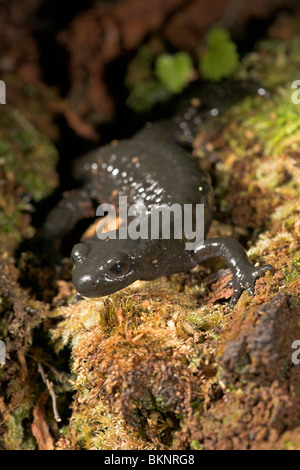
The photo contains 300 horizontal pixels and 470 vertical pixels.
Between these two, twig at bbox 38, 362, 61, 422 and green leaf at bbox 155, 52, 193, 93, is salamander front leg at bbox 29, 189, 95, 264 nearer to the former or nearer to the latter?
twig at bbox 38, 362, 61, 422

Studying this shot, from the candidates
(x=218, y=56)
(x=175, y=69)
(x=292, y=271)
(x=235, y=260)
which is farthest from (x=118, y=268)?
(x=218, y=56)

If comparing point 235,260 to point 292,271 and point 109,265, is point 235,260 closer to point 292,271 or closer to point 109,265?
point 292,271

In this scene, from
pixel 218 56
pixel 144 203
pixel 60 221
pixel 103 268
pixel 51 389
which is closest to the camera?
pixel 103 268

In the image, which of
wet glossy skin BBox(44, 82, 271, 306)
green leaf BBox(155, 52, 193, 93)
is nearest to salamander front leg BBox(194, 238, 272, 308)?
wet glossy skin BBox(44, 82, 271, 306)

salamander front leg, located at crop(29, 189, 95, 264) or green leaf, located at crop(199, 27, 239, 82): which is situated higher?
green leaf, located at crop(199, 27, 239, 82)

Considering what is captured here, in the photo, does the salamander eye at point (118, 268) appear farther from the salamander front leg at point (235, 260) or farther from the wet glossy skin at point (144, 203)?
the salamander front leg at point (235, 260)

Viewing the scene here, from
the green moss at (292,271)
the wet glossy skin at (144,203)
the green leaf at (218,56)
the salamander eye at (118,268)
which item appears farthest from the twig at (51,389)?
the green leaf at (218,56)
